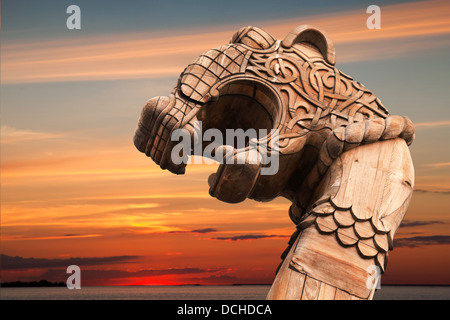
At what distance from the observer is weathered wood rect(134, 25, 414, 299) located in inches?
221

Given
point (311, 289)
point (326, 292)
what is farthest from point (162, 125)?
point (326, 292)

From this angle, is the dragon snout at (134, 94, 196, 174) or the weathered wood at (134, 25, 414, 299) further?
the dragon snout at (134, 94, 196, 174)

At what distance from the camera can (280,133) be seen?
627 centimetres

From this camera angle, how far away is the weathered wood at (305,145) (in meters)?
5.62

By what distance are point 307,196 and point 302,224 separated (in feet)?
3.02

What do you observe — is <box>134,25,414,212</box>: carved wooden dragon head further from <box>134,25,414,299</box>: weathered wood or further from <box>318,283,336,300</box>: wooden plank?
<box>318,283,336,300</box>: wooden plank

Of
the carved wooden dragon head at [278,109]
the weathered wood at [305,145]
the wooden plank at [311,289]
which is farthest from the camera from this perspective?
the carved wooden dragon head at [278,109]

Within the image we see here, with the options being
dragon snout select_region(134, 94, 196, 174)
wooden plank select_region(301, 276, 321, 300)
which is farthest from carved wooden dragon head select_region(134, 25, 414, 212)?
wooden plank select_region(301, 276, 321, 300)

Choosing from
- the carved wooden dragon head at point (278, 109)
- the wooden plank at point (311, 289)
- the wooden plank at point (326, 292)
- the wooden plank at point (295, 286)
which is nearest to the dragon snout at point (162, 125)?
the carved wooden dragon head at point (278, 109)

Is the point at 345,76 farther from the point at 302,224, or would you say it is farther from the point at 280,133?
the point at 302,224

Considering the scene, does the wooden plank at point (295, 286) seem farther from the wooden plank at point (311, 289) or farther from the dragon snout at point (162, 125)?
the dragon snout at point (162, 125)

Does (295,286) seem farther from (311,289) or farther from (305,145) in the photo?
(305,145)

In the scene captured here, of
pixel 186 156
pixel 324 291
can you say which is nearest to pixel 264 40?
pixel 186 156
